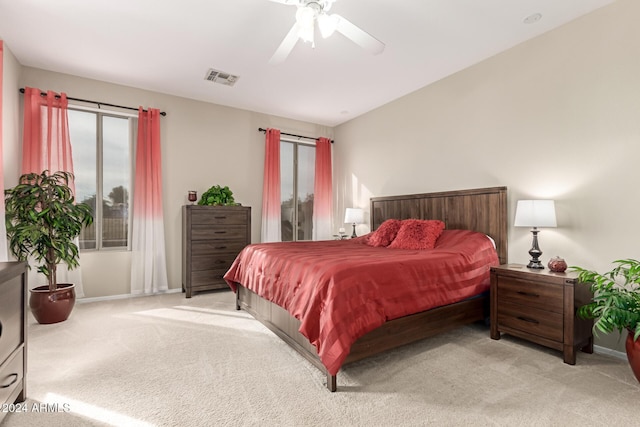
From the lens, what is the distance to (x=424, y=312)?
2.40 meters

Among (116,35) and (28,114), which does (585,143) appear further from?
(28,114)

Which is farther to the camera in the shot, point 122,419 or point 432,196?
point 432,196

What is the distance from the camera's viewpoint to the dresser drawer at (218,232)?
4.18 m

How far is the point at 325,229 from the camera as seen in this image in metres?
5.70

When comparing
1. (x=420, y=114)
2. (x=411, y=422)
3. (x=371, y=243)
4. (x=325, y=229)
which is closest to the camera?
(x=411, y=422)

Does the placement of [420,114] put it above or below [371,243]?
above

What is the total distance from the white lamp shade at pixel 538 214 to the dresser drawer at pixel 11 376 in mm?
3527

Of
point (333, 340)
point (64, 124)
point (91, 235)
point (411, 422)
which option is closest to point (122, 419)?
point (333, 340)

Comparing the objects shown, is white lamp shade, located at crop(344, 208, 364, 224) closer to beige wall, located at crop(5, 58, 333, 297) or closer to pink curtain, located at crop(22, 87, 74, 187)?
beige wall, located at crop(5, 58, 333, 297)

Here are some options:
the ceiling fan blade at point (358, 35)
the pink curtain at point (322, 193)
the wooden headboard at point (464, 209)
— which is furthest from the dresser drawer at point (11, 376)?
the pink curtain at point (322, 193)

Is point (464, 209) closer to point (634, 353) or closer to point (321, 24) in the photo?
point (634, 353)

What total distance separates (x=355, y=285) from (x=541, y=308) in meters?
1.55

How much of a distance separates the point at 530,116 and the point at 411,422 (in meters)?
2.93

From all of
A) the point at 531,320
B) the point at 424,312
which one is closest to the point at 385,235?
the point at 424,312
